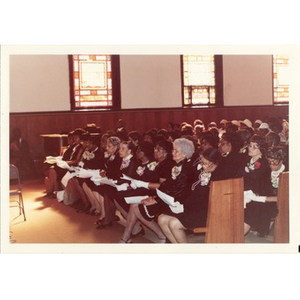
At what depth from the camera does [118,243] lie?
16.3 ft

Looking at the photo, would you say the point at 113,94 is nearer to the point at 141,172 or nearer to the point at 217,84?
the point at 141,172

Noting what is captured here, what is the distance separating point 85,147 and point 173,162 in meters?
0.82

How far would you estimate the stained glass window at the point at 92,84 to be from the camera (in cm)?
518

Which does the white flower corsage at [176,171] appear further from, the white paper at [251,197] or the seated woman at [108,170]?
the white paper at [251,197]

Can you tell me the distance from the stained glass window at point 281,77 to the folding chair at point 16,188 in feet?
7.89

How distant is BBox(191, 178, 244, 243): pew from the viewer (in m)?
4.93

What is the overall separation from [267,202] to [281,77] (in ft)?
3.66

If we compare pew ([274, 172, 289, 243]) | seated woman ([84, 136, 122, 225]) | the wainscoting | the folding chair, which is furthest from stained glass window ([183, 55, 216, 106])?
the folding chair

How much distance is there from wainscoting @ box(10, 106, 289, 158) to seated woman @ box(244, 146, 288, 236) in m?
0.39

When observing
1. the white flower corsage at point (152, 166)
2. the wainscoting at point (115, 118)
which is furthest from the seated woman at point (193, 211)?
the wainscoting at point (115, 118)

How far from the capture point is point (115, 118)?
520 centimetres

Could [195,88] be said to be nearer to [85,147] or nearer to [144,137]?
[144,137]

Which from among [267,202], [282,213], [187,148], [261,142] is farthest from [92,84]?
[282,213]
